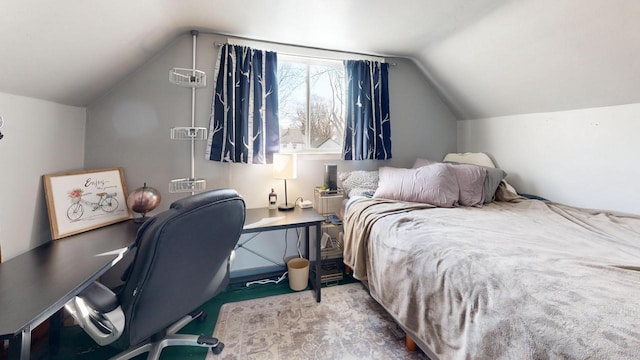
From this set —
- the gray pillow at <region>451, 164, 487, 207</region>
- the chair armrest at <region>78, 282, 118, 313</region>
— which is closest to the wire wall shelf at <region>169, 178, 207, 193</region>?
the chair armrest at <region>78, 282, 118, 313</region>

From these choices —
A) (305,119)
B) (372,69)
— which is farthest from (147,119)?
(372,69)

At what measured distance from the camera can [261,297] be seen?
226cm

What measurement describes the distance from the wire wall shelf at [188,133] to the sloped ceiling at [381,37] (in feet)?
1.91

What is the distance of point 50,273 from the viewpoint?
1149 millimetres

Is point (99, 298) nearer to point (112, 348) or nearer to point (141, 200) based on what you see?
point (112, 348)

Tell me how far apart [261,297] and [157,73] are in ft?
6.99

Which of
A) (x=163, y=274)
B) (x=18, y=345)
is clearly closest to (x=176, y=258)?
(x=163, y=274)

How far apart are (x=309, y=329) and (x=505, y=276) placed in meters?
1.32

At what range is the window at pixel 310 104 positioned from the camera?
8.89 ft

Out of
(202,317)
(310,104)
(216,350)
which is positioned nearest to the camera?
(216,350)

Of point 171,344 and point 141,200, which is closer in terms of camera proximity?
point 171,344

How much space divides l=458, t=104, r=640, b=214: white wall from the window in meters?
1.78

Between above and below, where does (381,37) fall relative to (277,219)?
above

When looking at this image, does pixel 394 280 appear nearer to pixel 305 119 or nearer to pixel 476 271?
pixel 476 271
